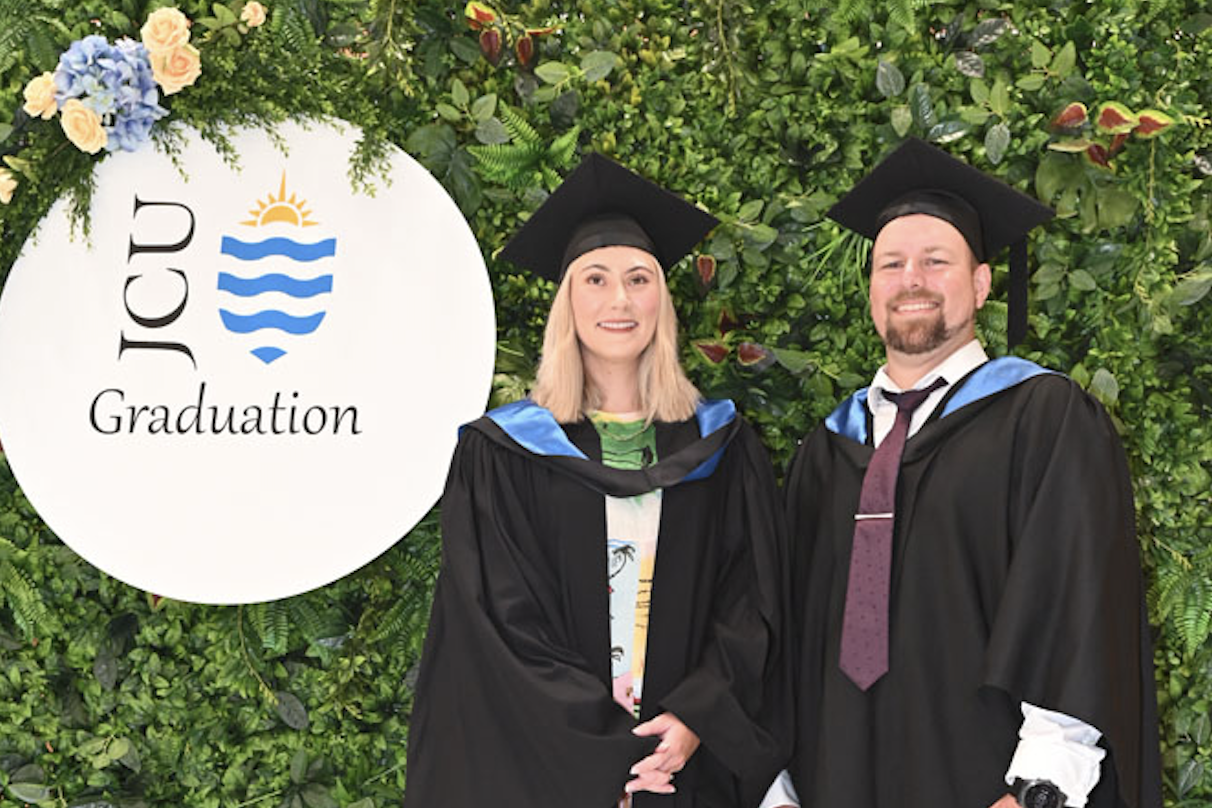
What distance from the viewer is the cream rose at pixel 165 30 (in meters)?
3.48

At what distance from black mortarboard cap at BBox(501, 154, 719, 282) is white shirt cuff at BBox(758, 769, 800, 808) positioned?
1.21 meters

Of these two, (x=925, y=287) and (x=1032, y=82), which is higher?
(x=1032, y=82)

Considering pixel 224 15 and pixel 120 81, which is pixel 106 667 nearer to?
pixel 120 81

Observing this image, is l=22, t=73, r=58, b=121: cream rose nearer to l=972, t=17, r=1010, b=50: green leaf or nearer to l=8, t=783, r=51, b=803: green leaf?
l=8, t=783, r=51, b=803: green leaf

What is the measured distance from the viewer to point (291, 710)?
11.5ft

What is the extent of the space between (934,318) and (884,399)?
0.22 meters

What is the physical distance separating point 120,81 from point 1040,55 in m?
2.46

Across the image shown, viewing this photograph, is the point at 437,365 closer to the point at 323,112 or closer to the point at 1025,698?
the point at 323,112

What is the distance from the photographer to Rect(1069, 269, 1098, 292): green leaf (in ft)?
10.7

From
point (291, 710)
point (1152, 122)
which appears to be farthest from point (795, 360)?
point (291, 710)

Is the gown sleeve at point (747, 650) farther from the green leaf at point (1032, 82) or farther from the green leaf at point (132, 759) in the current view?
the green leaf at point (132, 759)

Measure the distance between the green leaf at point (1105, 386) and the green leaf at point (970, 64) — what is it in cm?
83

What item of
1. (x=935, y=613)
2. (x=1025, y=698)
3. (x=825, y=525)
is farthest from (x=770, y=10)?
(x=1025, y=698)

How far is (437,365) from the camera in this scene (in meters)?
3.46
